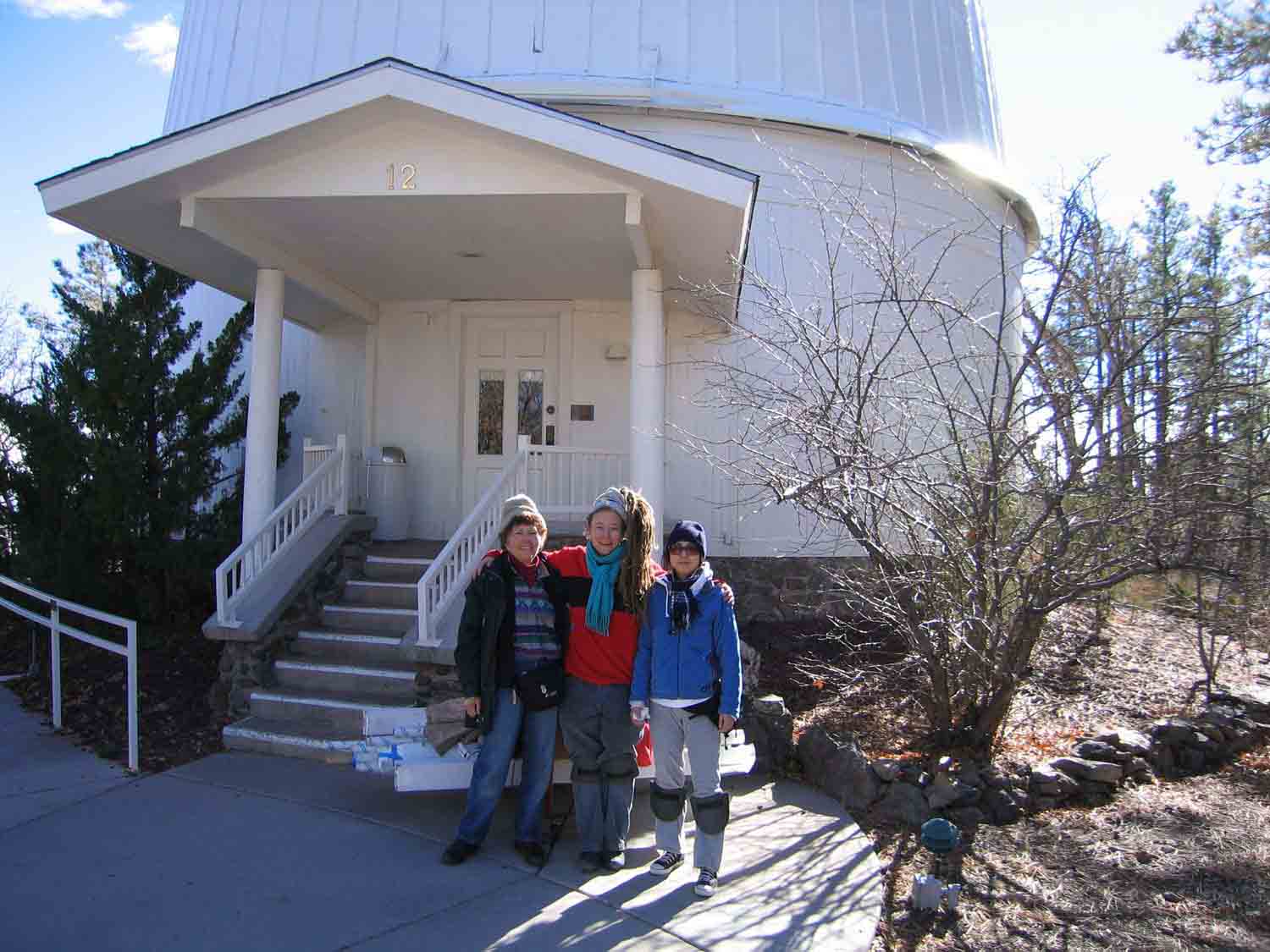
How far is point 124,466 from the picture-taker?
819 centimetres

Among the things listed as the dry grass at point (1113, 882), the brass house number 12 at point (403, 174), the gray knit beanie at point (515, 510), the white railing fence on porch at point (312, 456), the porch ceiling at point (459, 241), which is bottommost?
the dry grass at point (1113, 882)

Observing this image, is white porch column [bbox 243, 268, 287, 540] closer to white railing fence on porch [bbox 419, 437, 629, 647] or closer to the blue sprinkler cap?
white railing fence on porch [bbox 419, 437, 629, 647]

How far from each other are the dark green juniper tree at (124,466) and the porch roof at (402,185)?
1.27m

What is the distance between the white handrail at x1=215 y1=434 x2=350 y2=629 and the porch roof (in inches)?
70.1

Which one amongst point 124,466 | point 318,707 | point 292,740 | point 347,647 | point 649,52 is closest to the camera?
point 292,740

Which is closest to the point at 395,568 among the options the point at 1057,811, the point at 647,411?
the point at 647,411

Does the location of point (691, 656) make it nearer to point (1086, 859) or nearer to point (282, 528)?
point (1086, 859)

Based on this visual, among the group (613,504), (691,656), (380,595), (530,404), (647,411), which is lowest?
(380,595)

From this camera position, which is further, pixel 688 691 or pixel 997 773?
pixel 997 773

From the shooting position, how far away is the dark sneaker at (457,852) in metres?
4.32

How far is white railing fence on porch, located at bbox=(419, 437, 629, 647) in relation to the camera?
21.6ft

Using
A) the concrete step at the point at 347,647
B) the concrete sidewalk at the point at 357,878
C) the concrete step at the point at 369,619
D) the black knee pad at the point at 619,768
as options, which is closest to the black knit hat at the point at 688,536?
the black knee pad at the point at 619,768

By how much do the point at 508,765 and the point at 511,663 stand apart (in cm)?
52

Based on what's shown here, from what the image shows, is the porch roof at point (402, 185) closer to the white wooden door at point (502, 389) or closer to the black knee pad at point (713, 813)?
the white wooden door at point (502, 389)
